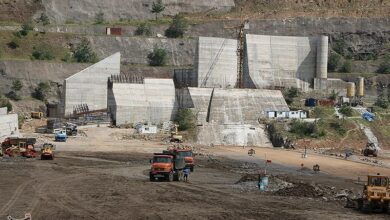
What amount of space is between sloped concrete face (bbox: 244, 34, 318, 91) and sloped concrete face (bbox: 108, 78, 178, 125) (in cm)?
1365

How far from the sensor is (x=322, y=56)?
117062 millimetres

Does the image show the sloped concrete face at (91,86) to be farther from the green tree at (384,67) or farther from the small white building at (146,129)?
the green tree at (384,67)

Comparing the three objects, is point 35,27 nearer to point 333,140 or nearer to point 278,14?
point 278,14

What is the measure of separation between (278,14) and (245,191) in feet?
355

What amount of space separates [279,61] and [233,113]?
55.9ft

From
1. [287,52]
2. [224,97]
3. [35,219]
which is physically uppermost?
[287,52]

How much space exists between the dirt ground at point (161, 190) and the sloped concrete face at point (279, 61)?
40405 millimetres

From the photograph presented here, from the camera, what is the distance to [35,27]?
132m

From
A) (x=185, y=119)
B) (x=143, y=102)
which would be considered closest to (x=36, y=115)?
(x=143, y=102)

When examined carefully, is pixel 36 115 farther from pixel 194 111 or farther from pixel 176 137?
pixel 176 137

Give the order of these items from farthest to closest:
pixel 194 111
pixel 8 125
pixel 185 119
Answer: pixel 194 111 → pixel 185 119 → pixel 8 125

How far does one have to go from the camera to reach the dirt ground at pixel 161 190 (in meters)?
36.2

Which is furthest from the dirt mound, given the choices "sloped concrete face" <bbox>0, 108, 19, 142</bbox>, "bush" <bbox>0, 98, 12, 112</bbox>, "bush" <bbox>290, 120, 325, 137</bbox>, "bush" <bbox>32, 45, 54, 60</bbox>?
"bush" <bbox>32, 45, 54, 60</bbox>

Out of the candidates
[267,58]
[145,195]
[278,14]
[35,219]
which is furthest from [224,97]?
[35,219]
